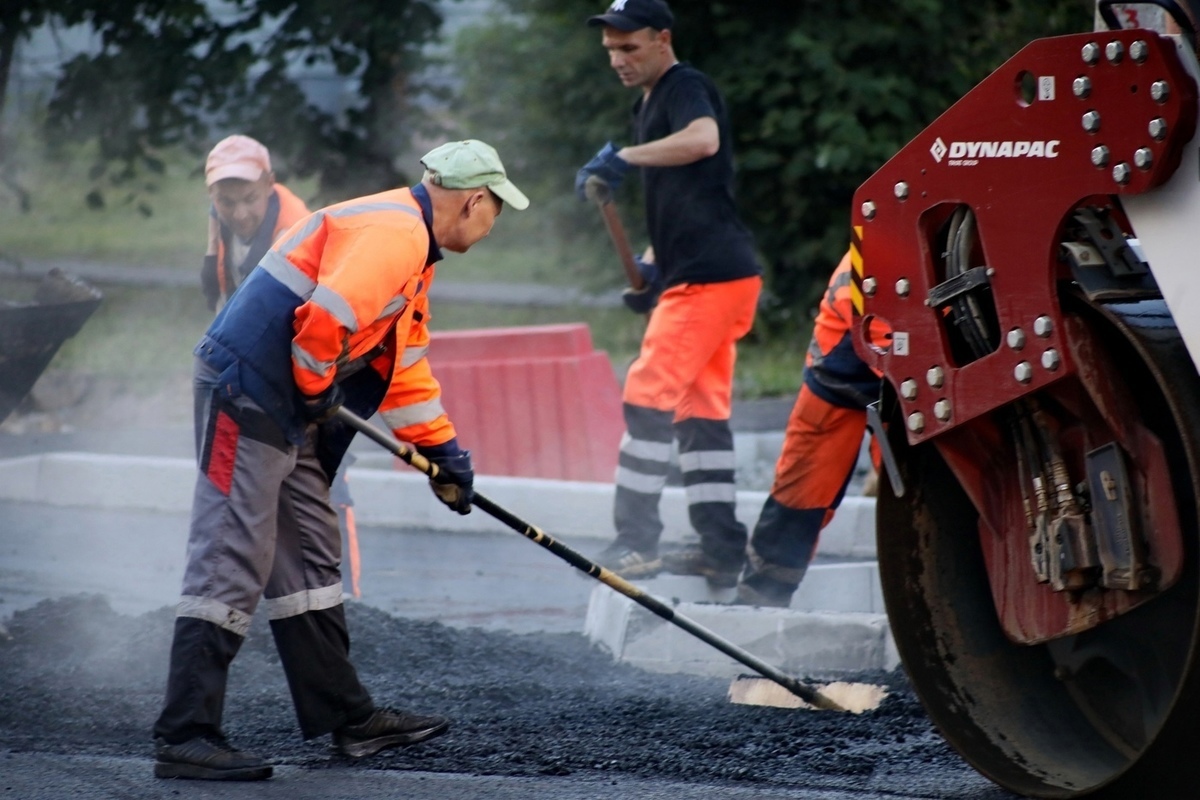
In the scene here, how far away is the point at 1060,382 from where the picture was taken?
9.78 ft

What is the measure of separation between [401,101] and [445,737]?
924 cm

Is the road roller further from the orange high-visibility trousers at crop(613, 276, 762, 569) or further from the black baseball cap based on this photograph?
the black baseball cap

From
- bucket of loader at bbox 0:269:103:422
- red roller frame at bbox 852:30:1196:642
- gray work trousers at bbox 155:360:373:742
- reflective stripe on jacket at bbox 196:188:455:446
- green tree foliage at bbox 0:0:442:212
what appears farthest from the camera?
green tree foliage at bbox 0:0:442:212

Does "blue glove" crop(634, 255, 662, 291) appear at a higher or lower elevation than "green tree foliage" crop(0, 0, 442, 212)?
lower

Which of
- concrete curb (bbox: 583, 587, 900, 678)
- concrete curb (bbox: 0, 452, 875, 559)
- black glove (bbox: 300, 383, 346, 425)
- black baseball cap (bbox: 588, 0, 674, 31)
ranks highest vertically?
black baseball cap (bbox: 588, 0, 674, 31)

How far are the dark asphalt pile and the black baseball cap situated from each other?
2.29 metres

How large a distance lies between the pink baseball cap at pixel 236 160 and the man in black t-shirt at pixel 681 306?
1200 mm

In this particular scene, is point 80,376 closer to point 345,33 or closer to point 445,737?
point 345,33

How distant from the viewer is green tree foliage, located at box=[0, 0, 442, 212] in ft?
37.4

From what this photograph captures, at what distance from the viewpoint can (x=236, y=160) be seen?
17.8 ft

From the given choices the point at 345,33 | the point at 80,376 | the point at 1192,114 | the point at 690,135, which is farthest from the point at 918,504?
the point at 345,33

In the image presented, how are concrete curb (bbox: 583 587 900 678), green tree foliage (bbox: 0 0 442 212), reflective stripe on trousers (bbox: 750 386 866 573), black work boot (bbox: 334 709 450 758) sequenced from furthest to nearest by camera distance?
green tree foliage (bbox: 0 0 442 212) < reflective stripe on trousers (bbox: 750 386 866 573) < concrete curb (bbox: 583 587 900 678) < black work boot (bbox: 334 709 450 758)

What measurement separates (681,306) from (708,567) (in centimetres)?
98

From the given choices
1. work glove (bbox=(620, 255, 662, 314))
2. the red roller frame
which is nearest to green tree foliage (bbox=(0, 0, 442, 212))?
work glove (bbox=(620, 255, 662, 314))
